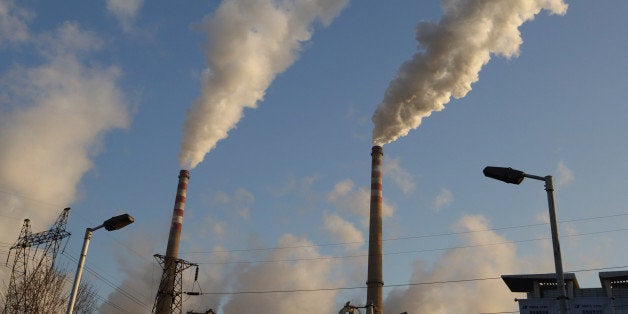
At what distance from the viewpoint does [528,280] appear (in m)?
47.1

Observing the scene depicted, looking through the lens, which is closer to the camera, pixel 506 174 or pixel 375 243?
pixel 506 174

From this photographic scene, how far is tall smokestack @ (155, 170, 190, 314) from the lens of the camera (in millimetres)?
51094

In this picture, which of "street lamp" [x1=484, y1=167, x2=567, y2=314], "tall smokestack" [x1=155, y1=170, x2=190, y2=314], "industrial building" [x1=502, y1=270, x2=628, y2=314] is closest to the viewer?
"street lamp" [x1=484, y1=167, x2=567, y2=314]

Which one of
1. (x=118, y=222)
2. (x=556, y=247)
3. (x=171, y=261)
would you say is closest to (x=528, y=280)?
(x=171, y=261)

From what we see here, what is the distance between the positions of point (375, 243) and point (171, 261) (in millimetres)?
19445

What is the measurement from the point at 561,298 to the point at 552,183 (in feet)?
7.48

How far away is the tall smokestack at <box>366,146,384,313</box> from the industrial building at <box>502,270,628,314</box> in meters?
11.7

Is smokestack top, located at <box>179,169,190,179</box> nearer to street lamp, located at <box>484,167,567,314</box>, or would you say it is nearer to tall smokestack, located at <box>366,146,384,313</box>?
tall smokestack, located at <box>366,146,384,313</box>

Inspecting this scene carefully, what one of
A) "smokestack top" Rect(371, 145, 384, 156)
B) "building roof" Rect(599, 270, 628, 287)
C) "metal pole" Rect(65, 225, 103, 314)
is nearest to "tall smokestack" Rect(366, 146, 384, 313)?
"smokestack top" Rect(371, 145, 384, 156)

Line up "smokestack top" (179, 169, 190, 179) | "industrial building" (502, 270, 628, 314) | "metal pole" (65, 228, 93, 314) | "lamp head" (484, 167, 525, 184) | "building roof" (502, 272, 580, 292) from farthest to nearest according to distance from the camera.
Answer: "smokestack top" (179, 169, 190, 179) → "building roof" (502, 272, 580, 292) → "industrial building" (502, 270, 628, 314) → "metal pole" (65, 228, 93, 314) → "lamp head" (484, 167, 525, 184)

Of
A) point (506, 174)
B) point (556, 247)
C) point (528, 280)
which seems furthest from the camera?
point (528, 280)

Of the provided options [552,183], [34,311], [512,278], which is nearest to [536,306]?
[512,278]

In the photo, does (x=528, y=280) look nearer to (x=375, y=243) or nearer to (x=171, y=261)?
(x=375, y=243)

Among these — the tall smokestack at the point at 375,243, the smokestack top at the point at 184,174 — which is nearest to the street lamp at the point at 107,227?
the tall smokestack at the point at 375,243
